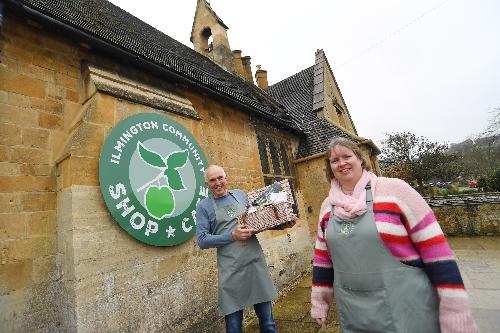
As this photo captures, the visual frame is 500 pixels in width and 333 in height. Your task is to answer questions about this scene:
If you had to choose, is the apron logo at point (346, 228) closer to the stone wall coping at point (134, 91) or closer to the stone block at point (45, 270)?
the stone block at point (45, 270)

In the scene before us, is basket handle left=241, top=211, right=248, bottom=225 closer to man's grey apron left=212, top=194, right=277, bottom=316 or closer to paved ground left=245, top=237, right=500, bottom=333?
man's grey apron left=212, top=194, right=277, bottom=316

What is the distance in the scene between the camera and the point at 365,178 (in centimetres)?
179

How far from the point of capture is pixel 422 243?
152 centimetres

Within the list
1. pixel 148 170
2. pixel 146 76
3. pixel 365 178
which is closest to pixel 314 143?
pixel 146 76

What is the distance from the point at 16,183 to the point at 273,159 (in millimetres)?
5856

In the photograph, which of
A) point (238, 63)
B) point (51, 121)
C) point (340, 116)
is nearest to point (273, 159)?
point (51, 121)

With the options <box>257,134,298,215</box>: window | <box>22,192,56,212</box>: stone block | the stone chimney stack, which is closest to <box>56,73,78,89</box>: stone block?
<box>22,192,56,212</box>: stone block

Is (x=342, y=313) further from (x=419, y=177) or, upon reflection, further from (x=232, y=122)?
(x=419, y=177)

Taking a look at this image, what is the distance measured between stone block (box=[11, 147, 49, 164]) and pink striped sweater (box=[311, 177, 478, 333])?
3375 millimetres

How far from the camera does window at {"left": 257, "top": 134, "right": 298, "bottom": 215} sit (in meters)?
7.21

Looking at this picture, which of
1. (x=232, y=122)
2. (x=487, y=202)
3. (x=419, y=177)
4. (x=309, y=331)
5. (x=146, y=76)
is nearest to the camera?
(x=309, y=331)

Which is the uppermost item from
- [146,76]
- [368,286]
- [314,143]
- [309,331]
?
[146,76]

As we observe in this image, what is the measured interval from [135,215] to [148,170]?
0.58 meters

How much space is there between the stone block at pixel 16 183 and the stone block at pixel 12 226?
0.25m
